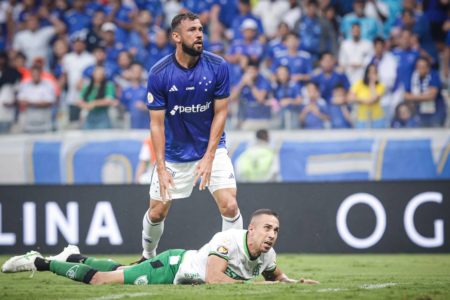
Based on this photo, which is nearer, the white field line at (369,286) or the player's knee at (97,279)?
the white field line at (369,286)

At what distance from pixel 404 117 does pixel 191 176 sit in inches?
266

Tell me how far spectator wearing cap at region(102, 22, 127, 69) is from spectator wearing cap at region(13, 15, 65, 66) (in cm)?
112

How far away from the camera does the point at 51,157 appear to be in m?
17.0

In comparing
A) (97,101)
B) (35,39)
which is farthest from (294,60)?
(35,39)

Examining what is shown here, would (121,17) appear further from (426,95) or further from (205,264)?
(205,264)

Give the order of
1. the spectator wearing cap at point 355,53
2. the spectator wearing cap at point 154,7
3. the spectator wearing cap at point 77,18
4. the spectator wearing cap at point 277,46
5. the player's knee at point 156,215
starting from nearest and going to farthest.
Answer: the player's knee at point 156,215
the spectator wearing cap at point 355,53
the spectator wearing cap at point 277,46
the spectator wearing cap at point 154,7
the spectator wearing cap at point 77,18

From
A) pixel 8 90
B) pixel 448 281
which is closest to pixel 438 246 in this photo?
pixel 448 281

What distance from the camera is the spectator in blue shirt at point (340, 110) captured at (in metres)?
15.6

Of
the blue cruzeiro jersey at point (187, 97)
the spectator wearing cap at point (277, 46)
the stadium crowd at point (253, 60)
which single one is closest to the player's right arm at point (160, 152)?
the blue cruzeiro jersey at point (187, 97)

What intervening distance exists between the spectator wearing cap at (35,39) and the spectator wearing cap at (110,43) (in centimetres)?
112

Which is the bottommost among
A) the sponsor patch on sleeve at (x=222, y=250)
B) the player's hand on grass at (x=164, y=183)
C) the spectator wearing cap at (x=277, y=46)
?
the sponsor patch on sleeve at (x=222, y=250)

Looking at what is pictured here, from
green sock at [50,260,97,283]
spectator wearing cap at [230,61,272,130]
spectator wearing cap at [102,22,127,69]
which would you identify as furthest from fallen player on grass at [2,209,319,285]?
spectator wearing cap at [102,22,127,69]

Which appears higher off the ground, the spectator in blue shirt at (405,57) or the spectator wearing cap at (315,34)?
the spectator wearing cap at (315,34)

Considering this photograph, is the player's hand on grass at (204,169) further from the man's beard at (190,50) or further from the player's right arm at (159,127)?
the man's beard at (190,50)
